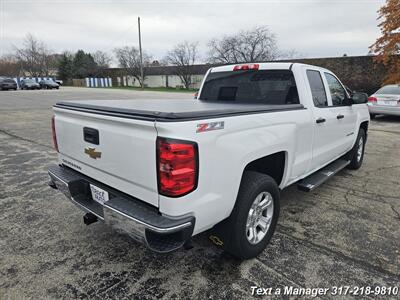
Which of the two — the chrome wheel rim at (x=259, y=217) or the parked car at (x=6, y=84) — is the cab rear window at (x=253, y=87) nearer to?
the chrome wheel rim at (x=259, y=217)

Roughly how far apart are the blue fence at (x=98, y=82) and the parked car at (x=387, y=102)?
60.4 metres

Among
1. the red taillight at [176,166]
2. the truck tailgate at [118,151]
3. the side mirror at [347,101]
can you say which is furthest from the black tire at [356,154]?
the truck tailgate at [118,151]

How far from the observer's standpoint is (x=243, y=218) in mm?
2375

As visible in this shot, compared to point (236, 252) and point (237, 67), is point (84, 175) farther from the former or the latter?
point (237, 67)

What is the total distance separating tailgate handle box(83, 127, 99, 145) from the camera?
7.83ft

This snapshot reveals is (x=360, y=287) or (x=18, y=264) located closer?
(x=360, y=287)

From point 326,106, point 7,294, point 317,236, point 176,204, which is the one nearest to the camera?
point 176,204

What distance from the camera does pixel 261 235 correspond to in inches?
108

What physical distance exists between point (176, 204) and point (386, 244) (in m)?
2.40

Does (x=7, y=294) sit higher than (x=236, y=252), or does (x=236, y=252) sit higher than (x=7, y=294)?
(x=236, y=252)

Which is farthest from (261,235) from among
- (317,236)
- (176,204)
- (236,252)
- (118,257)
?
(118,257)

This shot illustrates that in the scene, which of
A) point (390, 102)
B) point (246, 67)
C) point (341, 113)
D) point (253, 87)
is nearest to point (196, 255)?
point (253, 87)

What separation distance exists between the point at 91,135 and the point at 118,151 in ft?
1.43

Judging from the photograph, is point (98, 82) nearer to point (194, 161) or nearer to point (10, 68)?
point (10, 68)
